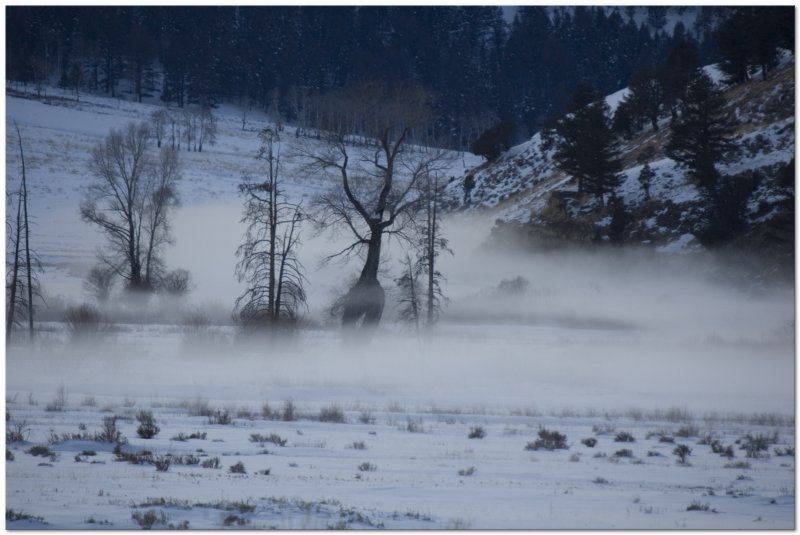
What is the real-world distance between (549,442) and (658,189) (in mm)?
4815

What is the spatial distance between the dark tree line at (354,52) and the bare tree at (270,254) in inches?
54.9

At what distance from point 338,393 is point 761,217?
640cm

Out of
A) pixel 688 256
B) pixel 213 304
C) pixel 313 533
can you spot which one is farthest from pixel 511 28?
pixel 313 533

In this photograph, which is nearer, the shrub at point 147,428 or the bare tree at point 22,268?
the shrub at point 147,428

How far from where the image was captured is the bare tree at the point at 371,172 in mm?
11008

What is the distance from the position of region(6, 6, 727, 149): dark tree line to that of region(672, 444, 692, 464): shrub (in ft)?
19.4

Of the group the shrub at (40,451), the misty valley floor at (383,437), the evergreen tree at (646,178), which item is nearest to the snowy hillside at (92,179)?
the misty valley floor at (383,437)

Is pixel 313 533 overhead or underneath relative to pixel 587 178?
underneath

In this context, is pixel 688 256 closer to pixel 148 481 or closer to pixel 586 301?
pixel 586 301

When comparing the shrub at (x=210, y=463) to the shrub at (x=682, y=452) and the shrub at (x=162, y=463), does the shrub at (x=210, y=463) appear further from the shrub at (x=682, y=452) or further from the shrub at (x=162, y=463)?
the shrub at (x=682, y=452)

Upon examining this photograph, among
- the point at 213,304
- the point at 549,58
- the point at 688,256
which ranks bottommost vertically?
the point at 213,304

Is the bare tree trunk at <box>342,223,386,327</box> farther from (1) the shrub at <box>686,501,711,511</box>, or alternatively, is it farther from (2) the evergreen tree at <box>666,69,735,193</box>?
(1) the shrub at <box>686,501,711,511</box>

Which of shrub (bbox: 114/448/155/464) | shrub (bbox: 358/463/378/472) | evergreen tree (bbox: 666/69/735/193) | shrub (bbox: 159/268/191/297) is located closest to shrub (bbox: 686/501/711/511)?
shrub (bbox: 358/463/378/472)

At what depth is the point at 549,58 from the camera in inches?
436
